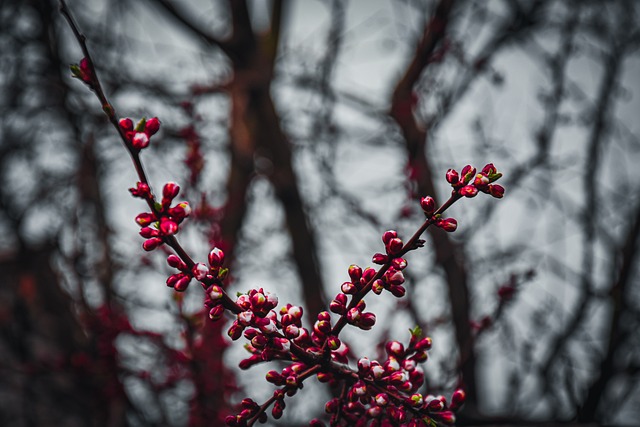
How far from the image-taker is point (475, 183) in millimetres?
980

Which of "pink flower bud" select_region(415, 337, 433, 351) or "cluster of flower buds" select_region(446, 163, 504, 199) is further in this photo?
"pink flower bud" select_region(415, 337, 433, 351)

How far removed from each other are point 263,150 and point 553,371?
2670 mm

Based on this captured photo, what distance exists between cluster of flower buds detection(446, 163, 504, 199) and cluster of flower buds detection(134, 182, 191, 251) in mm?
580

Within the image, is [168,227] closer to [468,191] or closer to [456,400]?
[468,191]

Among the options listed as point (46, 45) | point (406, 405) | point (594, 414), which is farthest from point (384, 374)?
point (46, 45)

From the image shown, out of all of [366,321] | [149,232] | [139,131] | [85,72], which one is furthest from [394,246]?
[85,72]

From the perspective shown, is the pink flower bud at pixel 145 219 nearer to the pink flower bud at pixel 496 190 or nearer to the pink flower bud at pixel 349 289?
the pink flower bud at pixel 349 289

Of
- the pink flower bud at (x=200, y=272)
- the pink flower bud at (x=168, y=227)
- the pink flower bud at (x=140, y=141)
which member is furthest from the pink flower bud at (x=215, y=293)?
the pink flower bud at (x=140, y=141)

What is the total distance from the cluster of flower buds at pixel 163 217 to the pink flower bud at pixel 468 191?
583 mm

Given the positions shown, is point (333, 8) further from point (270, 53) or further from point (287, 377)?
point (287, 377)

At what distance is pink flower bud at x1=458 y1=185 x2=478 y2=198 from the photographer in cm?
96

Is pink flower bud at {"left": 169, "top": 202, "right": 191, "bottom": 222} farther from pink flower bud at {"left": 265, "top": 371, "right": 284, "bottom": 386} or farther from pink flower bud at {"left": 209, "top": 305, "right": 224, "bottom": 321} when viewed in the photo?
pink flower bud at {"left": 265, "top": 371, "right": 284, "bottom": 386}

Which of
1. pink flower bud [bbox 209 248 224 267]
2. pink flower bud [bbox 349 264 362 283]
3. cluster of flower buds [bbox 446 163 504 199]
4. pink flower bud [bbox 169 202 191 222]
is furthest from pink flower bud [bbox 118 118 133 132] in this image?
cluster of flower buds [bbox 446 163 504 199]

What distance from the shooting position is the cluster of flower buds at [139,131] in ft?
3.25
